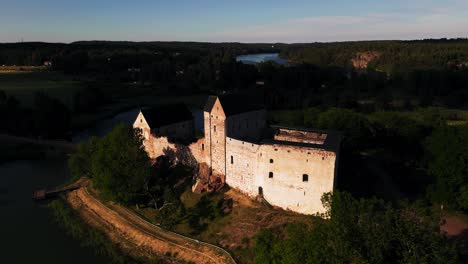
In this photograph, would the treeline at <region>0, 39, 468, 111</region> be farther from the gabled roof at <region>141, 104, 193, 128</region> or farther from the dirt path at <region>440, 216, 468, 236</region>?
the dirt path at <region>440, 216, 468, 236</region>

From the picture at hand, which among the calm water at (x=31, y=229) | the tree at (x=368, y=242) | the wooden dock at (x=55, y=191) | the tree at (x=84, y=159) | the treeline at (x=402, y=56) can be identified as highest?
the treeline at (x=402, y=56)

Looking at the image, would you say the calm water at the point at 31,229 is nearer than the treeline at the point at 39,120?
Yes

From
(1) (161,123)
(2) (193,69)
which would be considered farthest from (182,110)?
(2) (193,69)

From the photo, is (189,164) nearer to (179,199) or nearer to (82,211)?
(179,199)

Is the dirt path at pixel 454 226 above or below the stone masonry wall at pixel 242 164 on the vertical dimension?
below

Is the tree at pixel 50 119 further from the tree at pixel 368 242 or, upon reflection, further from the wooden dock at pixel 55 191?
the tree at pixel 368 242

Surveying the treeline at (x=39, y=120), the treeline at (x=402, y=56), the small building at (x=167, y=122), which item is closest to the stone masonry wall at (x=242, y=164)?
the small building at (x=167, y=122)

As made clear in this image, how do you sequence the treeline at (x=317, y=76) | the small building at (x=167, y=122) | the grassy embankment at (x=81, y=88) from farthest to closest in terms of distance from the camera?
1. the grassy embankment at (x=81, y=88)
2. the treeline at (x=317, y=76)
3. the small building at (x=167, y=122)

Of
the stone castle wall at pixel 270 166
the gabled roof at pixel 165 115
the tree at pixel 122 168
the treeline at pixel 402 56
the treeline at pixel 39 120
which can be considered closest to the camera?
the stone castle wall at pixel 270 166

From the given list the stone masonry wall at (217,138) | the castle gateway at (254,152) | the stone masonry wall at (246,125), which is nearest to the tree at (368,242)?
the castle gateway at (254,152)
